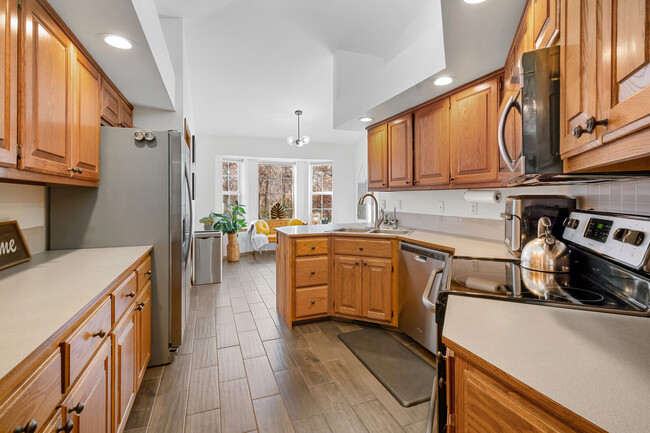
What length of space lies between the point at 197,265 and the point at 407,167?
3.10 metres

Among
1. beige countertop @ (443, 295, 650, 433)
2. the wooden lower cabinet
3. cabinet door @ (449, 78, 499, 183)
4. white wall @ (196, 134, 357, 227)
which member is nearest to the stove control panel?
beige countertop @ (443, 295, 650, 433)

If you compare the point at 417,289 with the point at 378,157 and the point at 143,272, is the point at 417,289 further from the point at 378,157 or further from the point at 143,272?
the point at 143,272

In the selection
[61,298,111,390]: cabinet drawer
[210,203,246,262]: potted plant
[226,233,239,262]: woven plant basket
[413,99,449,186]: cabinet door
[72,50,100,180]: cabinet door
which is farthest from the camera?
[226,233,239,262]: woven plant basket

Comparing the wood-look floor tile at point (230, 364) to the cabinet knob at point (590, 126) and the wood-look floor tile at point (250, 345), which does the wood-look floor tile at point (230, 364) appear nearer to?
the wood-look floor tile at point (250, 345)

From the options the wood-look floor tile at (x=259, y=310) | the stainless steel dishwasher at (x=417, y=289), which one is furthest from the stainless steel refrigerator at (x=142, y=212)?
the stainless steel dishwasher at (x=417, y=289)

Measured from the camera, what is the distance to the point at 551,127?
1.00 meters

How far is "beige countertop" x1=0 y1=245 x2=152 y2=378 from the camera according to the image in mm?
761

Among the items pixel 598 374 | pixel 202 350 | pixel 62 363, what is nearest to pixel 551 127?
pixel 598 374

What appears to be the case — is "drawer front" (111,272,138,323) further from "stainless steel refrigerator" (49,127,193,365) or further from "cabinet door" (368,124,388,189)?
"cabinet door" (368,124,388,189)

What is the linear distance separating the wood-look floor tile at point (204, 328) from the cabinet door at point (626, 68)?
2.86m

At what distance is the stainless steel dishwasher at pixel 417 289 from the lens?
221 centimetres

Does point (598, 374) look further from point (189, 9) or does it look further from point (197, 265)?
point (197, 265)

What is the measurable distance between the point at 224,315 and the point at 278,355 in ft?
3.46

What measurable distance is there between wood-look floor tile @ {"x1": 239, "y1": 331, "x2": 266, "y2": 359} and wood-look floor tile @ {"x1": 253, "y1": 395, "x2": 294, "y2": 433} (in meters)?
0.56
